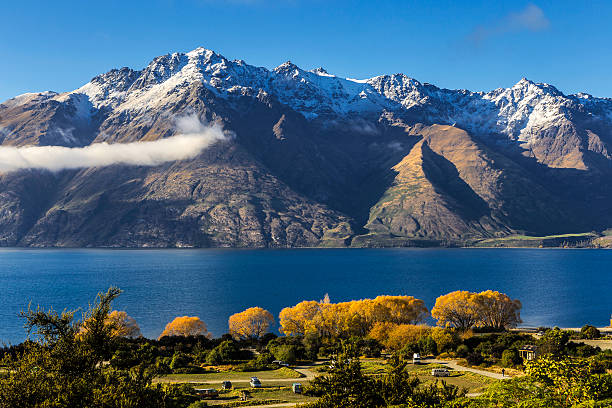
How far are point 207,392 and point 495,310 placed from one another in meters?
88.2

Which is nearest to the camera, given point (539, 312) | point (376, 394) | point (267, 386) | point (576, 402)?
point (576, 402)

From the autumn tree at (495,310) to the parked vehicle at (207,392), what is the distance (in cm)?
8260

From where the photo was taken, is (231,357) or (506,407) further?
(231,357)

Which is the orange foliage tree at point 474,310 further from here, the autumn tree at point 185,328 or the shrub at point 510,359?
the autumn tree at point 185,328

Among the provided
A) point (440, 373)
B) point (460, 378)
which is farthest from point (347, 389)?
point (440, 373)

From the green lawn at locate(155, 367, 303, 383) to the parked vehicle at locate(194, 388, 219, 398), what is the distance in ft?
29.8

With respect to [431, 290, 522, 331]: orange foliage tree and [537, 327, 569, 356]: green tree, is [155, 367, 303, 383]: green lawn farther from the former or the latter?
[431, 290, 522, 331]: orange foliage tree

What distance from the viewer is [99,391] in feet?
106

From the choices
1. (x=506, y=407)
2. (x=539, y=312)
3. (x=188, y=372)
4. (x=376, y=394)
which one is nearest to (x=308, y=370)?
(x=188, y=372)

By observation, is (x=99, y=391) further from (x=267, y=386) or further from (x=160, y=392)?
(x=267, y=386)

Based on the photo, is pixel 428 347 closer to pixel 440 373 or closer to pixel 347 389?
pixel 440 373

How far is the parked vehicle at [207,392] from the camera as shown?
63438 mm

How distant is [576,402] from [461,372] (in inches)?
1863

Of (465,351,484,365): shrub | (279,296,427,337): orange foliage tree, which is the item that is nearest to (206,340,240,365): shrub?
(279,296,427,337): orange foliage tree
